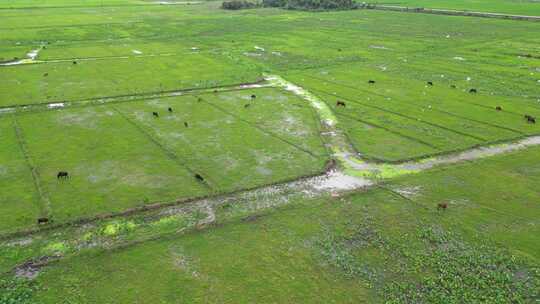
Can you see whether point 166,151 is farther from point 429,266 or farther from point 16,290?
point 429,266

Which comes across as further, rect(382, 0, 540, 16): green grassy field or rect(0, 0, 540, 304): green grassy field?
rect(382, 0, 540, 16): green grassy field

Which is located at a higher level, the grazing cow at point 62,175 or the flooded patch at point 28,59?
the flooded patch at point 28,59

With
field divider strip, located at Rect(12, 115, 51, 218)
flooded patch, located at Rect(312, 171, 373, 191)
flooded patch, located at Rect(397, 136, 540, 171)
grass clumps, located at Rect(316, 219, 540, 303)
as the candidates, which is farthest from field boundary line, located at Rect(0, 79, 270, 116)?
grass clumps, located at Rect(316, 219, 540, 303)

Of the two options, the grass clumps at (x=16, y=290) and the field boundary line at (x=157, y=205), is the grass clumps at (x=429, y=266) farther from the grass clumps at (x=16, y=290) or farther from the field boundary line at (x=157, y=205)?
the grass clumps at (x=16, y=290)

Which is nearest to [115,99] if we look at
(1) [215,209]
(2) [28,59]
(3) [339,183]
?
(1) [215,209]

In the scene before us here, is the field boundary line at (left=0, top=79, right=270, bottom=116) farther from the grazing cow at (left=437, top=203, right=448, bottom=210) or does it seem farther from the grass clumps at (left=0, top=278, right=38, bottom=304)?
the grazing cow at (left=437, top=203, right=448, bottom=210)

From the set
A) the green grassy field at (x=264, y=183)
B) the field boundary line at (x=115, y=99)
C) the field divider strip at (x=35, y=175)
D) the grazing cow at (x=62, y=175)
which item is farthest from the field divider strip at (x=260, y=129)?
the field divider strip at (x=35, y=175)
